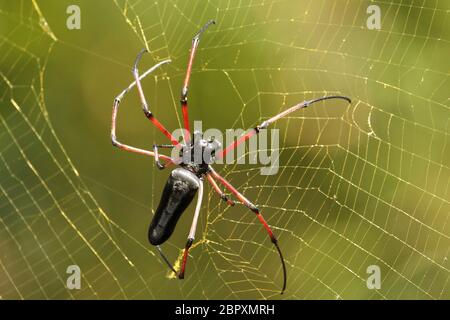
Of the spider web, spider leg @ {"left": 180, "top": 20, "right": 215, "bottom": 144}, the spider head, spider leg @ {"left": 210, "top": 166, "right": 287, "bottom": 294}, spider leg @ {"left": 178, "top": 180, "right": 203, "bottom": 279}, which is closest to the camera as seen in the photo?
spider leg @ {"left": 180, "top": 20, "right": 215, "bottom": 144}

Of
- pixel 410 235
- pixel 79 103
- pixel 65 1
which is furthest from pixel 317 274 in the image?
pixel 65 1

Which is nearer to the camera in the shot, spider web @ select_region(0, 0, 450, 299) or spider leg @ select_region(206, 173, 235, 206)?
spider leg @ select_region(206, 173, 235, 206)

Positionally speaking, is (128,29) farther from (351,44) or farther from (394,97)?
(394,97)

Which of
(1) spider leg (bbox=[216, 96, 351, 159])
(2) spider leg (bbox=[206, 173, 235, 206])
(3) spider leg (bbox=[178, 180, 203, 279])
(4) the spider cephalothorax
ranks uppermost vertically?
(1) spider leg (bbox=[216, 96, 351, 159])

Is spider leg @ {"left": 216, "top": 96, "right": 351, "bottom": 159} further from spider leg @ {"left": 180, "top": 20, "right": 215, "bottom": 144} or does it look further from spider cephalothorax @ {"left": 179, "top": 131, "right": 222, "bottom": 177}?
spider leg @ {"left": 180, "top": 20, "right": 215, "bottom": 144}

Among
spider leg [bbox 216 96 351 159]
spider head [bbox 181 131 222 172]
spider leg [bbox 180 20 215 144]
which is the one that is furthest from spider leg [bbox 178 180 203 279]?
spider leg [bbox 180 20 215 144]

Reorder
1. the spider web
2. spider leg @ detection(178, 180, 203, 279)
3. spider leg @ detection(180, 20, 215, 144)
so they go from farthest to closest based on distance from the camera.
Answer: the spider web → spider leg @ detection(178, 180, 203, 279) → spider leg @ detection(180, 20, 215, 144)

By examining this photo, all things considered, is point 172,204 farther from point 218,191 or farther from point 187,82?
point 187,82

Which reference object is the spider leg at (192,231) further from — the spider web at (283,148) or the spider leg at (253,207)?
the spider web at (283,148)
